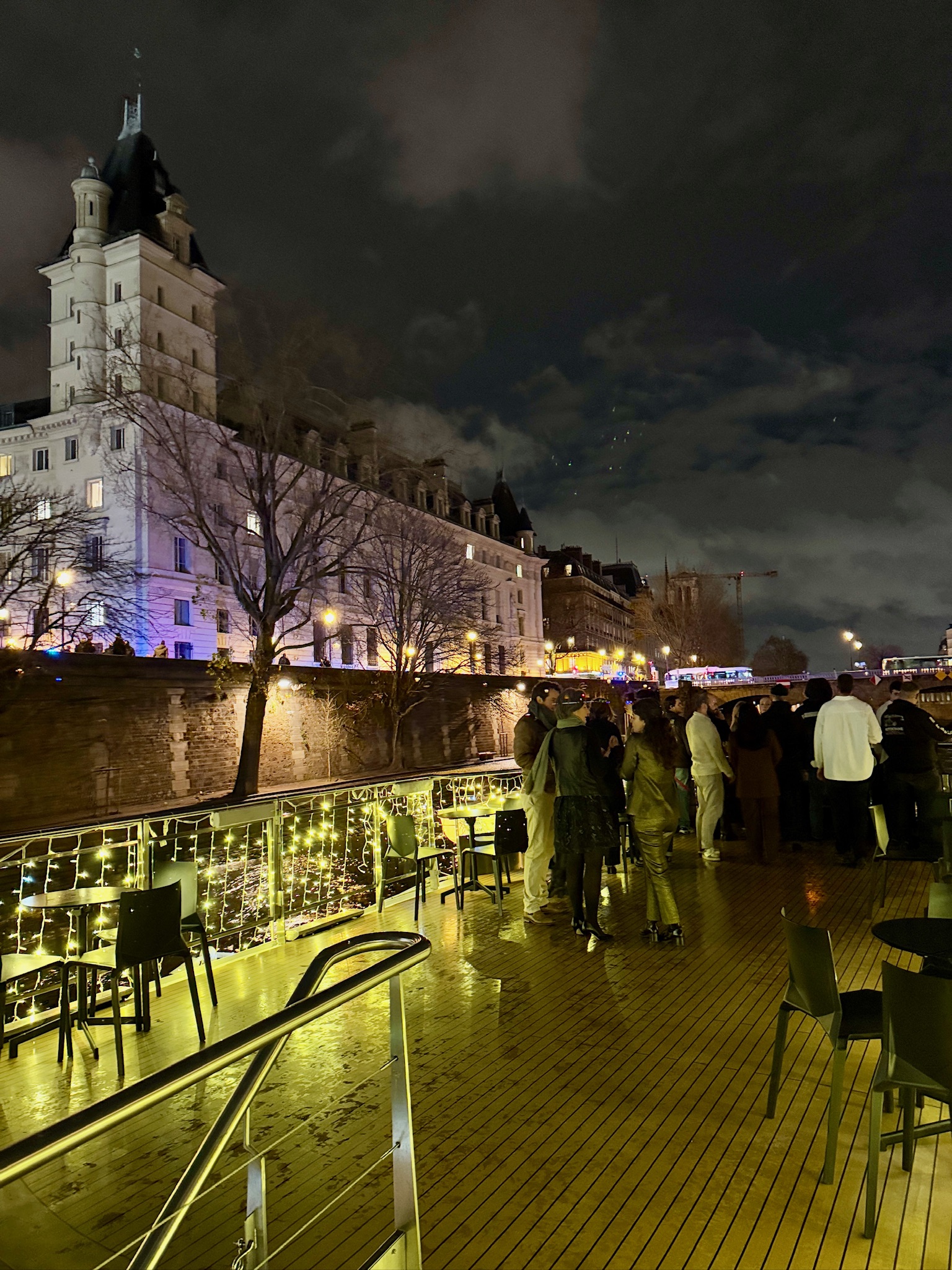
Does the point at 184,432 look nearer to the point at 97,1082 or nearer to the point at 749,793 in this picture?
the point at 749,793

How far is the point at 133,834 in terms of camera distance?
1798cm

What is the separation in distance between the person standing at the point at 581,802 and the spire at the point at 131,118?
152 ft

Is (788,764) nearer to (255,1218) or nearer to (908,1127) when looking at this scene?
(908,1127)

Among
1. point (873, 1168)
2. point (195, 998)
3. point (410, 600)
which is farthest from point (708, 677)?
point (873, 1168)

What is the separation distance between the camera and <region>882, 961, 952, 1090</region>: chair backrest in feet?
9.39

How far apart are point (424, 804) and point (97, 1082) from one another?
597 centimetres

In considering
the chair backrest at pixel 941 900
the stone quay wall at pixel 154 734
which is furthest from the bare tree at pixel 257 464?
the chair backrest at pixel 941 900

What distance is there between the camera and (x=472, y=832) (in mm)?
8305

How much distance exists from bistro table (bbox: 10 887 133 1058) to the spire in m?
46.4

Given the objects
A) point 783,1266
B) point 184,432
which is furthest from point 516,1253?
point 184,432

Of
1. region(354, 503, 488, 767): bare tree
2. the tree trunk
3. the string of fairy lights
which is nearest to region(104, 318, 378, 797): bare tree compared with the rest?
the tree trunk

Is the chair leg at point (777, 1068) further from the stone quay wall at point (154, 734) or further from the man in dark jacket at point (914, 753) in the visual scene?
the stone quay wall at point (154, 734)

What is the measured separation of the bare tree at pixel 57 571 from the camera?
76.0 ft

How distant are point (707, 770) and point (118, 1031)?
22.1ft
